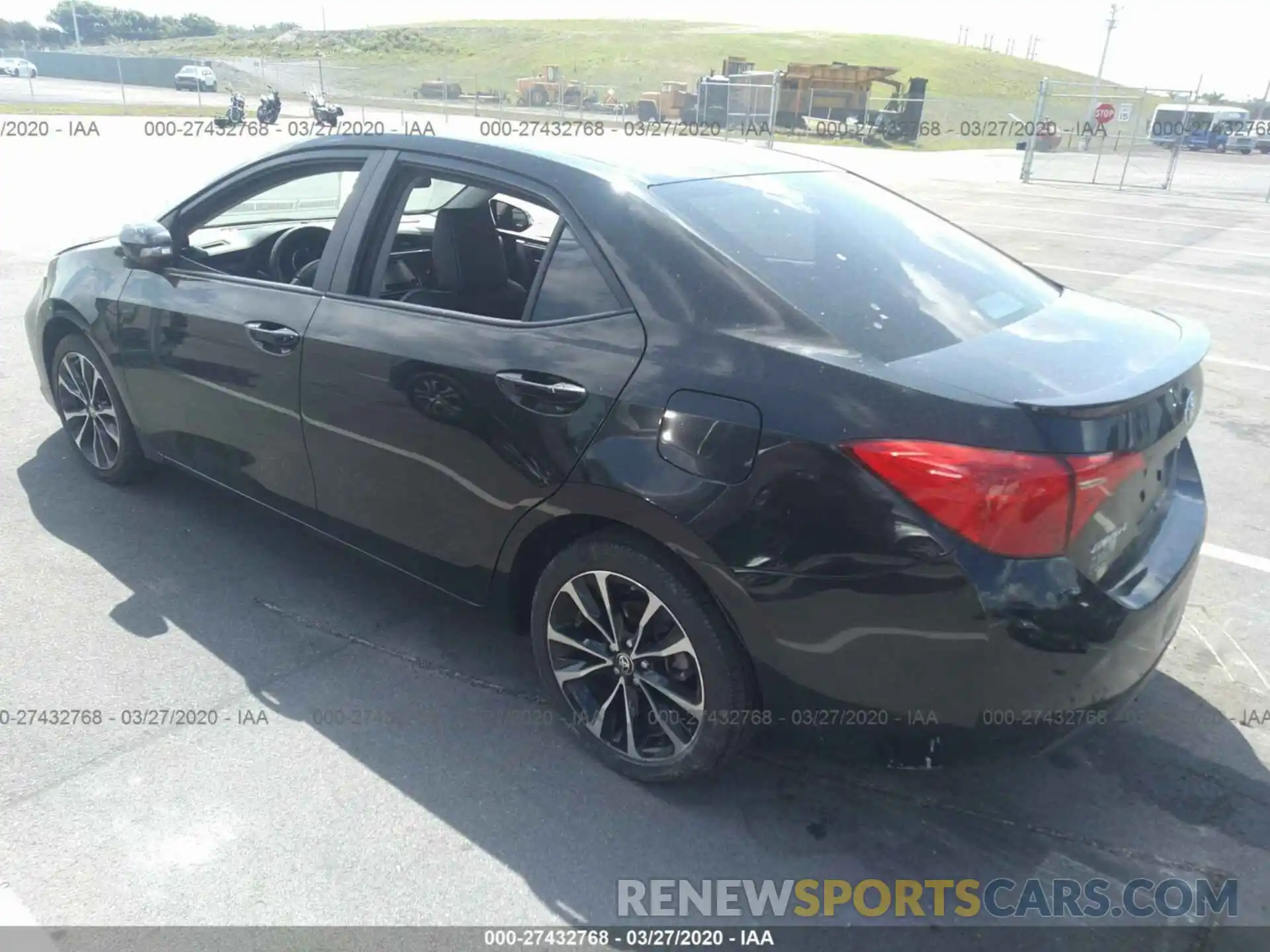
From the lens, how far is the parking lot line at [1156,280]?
9.99 metres

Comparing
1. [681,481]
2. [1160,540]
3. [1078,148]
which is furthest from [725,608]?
[1078,148]

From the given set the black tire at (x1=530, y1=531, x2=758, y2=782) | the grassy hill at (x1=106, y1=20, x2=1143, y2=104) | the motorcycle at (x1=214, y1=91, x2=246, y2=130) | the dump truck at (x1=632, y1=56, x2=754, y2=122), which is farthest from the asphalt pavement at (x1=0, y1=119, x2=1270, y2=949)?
the grassy hill at (x1=106, y1=20, x2=1143, y2=104)

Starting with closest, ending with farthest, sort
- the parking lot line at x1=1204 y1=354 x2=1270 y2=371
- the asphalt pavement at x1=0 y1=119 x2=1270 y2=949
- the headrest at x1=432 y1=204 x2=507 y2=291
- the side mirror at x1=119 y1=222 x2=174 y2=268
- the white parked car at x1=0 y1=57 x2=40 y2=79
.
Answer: the asphalt pavement at x1=0 y1=119 x2=1270 y2=949 → the headrest at x1=432 y1=204 x2=507 y2=291 → the side mirror at x1=119 y1=222 x2=174 y2=268 → the parking lot line at x1=1204 y1=354 x2=1270 y2=371 → the white parked car at x1=0 y1=57 x2=40 y2=79

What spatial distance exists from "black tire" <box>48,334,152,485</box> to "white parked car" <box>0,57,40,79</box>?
58.9m

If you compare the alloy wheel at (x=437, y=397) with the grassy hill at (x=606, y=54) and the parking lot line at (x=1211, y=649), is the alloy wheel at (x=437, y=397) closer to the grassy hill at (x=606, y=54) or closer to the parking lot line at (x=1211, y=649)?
the parking lot line at (x=1211, y=649)

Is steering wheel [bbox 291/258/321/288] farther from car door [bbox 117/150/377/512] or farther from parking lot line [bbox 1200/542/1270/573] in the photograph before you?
parking lot line [bbox 1200/542/1270/573]

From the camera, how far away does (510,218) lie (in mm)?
3689

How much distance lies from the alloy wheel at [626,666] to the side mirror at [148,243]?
2260 mm

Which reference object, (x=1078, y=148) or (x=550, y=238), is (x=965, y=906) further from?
(x=1078, y=148)

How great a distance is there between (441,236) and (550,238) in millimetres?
599

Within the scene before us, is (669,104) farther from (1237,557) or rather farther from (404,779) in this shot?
(404,779)

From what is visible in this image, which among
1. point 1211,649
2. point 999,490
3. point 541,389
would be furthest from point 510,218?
point 1211,649

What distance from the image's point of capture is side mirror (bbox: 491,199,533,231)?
3479mm

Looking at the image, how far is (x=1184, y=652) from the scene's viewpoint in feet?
11.4
